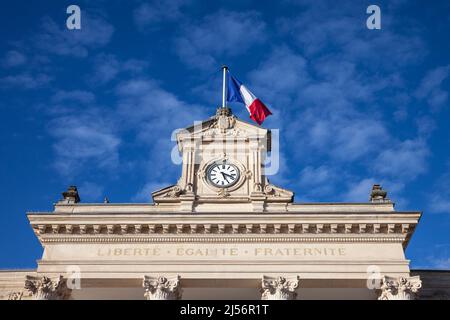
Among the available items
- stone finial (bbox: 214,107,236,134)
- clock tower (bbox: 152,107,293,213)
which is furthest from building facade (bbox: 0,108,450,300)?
stone finial (bbox: 214,107,236,134)

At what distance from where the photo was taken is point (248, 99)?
36625 mm

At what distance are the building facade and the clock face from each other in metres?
1.68

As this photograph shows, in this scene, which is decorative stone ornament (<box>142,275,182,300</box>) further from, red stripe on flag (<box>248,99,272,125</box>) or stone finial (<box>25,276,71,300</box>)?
red stripe on flag (<box>248,99,272,125</box>)

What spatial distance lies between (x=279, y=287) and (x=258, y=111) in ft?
38.8

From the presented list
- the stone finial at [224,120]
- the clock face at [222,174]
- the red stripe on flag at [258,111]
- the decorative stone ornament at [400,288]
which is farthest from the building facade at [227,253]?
the red stripe on flag at [258,111]

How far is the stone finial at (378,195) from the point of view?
105 ft


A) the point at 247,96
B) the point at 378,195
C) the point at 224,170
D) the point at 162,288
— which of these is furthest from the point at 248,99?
the point at 162,288

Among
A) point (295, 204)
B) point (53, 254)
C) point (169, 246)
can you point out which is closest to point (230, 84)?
point (295, 204)

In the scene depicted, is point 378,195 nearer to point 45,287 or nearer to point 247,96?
point 247,96

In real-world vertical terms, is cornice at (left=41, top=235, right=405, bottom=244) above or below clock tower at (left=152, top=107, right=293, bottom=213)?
below

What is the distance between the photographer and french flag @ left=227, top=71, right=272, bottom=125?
118ft

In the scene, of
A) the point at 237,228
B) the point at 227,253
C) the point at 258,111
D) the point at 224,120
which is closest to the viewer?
the point at 227,253

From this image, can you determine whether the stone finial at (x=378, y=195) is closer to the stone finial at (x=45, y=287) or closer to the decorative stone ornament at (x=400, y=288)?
the decorative stone ornament at (x=400, y=288)
